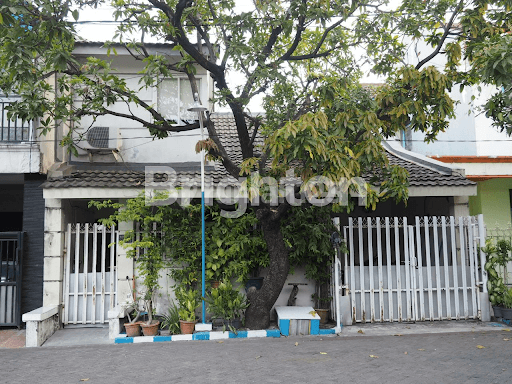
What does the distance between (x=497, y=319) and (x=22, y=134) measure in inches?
401

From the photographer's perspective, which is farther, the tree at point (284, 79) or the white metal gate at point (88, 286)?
the white metal gate at point (88, 286)

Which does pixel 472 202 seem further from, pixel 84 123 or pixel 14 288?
pixel 14 288

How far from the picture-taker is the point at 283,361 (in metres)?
6.25

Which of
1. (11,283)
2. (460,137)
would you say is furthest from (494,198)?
(11,283)

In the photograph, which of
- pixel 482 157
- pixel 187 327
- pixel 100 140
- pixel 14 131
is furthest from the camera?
pixel 482 157

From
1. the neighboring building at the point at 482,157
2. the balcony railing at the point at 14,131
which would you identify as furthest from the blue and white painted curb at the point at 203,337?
the neighboring building at the point at 482,157

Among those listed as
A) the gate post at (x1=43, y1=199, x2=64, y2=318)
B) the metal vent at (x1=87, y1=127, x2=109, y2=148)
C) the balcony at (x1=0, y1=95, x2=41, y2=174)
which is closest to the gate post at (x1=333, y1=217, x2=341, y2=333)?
the gate post at (x1=43, y1=199, x2=64, y2=318)

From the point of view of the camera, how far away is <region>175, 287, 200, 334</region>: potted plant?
7.82 metres

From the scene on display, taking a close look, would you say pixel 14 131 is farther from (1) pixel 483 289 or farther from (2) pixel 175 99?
(1) pixel 483 289

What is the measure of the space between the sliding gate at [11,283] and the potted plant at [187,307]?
3319 mm

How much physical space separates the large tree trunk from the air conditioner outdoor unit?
14.7 feet

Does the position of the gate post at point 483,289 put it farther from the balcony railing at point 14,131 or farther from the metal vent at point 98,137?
the balcony railing at point 14,131

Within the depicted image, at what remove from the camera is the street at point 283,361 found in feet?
18.2

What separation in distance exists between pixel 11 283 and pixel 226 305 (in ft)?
14.8
